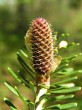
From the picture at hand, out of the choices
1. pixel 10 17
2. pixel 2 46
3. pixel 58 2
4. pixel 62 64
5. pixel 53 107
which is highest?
pixel 58 2

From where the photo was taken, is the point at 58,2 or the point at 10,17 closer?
the point at 10,17

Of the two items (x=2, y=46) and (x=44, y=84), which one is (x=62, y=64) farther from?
(x=2, y=46)

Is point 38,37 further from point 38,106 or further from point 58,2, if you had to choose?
point 58,2

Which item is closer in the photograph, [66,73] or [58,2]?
[66,73]

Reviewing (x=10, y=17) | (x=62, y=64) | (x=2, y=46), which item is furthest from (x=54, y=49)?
(x=10, y=17)

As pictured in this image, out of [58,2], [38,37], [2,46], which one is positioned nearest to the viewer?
[38,37]

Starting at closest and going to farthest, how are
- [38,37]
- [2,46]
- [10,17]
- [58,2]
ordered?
[38,37], [2,46], [10,17], [58,2]

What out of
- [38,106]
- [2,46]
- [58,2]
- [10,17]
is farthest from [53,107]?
[58,2]

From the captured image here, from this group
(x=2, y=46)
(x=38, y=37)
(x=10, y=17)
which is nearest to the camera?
(x=38, y=37)

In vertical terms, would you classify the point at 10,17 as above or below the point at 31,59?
above
